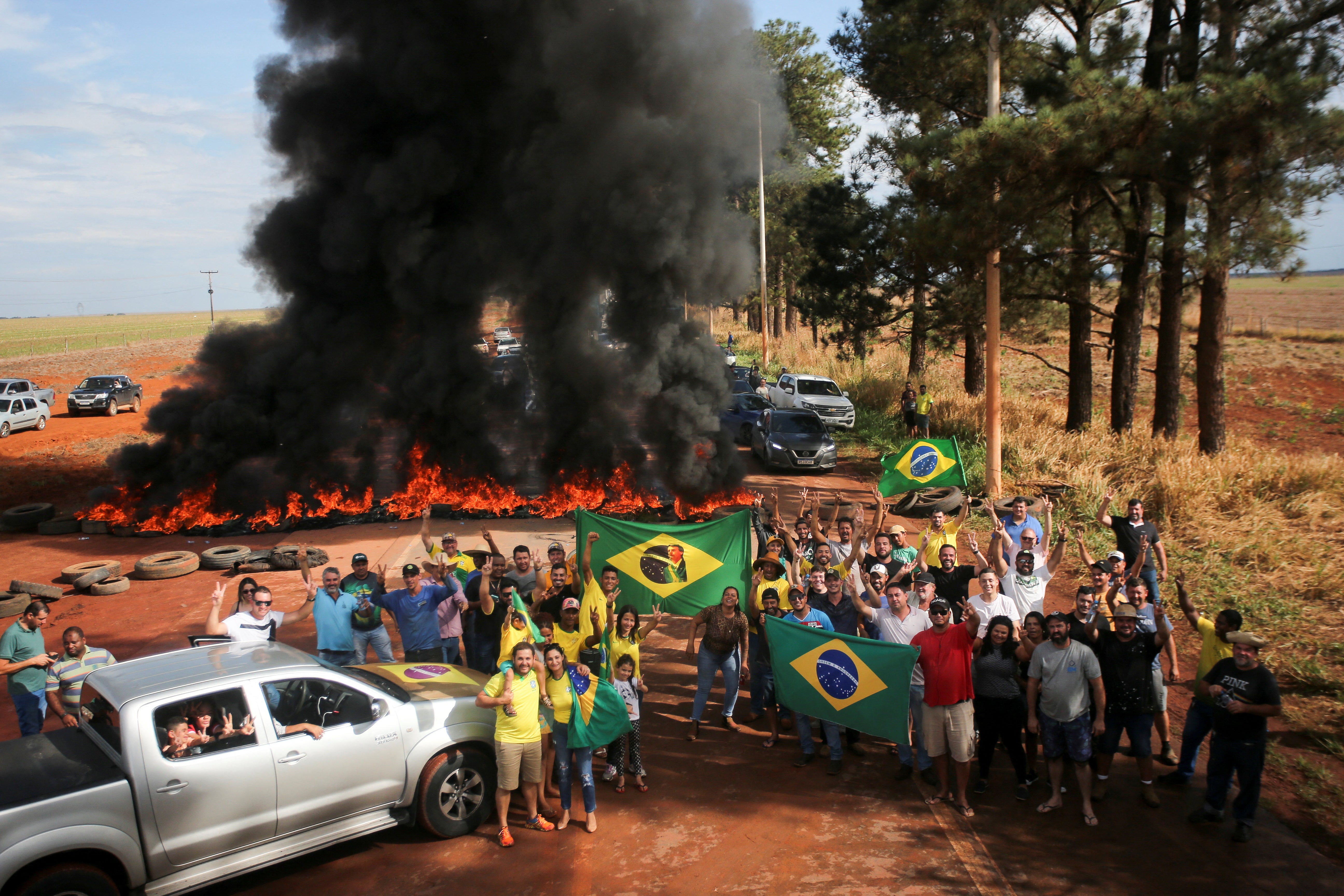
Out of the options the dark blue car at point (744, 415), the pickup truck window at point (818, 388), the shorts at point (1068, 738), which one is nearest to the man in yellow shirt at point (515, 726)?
the shorts at point (1068, 738)

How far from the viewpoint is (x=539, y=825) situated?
6633mm

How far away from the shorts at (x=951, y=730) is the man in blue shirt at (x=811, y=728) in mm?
869

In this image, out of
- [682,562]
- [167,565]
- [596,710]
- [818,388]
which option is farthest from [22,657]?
[818,388]

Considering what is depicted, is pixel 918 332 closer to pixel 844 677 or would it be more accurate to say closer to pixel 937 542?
pixel 937 542

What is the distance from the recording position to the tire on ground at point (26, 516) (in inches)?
711

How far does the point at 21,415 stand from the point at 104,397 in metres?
4.07

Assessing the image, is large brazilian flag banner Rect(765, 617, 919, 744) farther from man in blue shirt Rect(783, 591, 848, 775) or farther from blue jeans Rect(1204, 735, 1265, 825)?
blue jeans Rect(1204, 735, 1265, 825)

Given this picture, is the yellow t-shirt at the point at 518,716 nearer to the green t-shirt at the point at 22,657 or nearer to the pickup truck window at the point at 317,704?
the pickup truck window at the point at 317,704

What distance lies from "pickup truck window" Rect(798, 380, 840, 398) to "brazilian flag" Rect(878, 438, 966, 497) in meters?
13.3

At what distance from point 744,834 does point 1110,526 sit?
224 inches

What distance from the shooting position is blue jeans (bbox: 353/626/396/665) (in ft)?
28.0

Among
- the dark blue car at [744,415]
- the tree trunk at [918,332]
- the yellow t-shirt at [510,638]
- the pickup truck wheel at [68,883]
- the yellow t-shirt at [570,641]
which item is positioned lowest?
the pickup truck wheel at [68,883]

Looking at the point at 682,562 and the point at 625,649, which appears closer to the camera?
the point at 625,649

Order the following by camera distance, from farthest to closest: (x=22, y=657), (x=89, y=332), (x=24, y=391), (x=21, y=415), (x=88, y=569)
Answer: (x=89, y=332) → (x=24, y=391) → (x=21, y=415) → (x=88, y=569) → (x=22, y=657)
